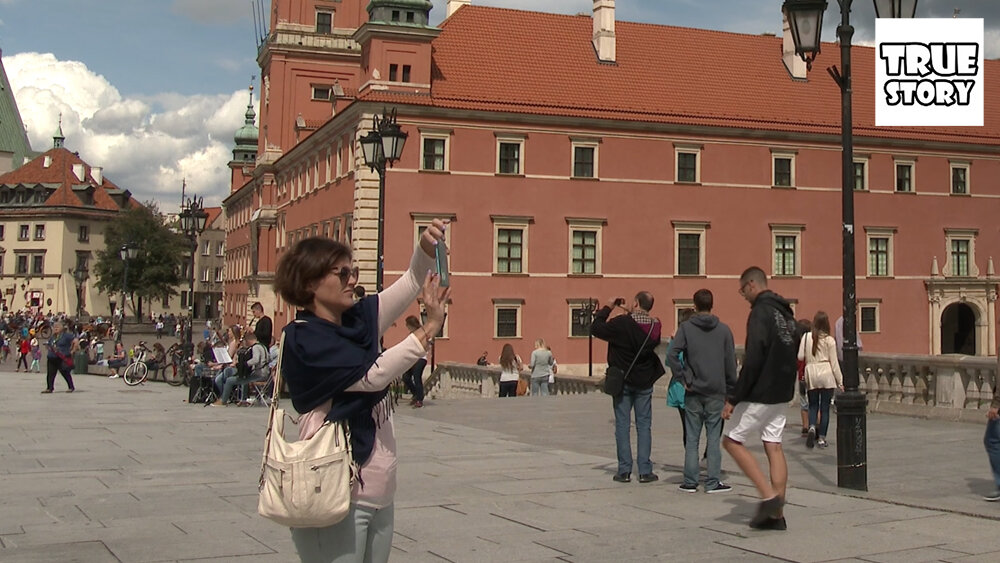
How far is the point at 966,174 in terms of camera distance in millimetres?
49875

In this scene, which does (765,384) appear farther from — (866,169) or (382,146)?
(866,169)

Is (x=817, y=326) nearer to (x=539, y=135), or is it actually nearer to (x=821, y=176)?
(x=539, y=135)

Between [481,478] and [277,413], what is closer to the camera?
[277,413]

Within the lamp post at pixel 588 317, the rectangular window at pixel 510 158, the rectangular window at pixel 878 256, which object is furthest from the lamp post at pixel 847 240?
the rectangular window at pixel 878 256

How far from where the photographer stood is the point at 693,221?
4491 cm

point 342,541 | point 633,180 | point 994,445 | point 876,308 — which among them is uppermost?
point 633,180

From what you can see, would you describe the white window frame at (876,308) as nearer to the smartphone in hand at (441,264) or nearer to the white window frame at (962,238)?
the white window frame at (962,238)

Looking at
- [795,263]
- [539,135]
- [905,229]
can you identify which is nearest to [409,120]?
[539,135]

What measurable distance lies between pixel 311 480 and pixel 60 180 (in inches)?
4247

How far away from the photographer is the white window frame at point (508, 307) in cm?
4134

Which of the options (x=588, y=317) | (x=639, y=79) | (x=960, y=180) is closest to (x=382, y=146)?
(x=588, y=317)

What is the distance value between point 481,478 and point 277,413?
6410 millimetres

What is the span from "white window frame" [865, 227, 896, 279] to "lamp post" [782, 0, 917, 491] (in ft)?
127

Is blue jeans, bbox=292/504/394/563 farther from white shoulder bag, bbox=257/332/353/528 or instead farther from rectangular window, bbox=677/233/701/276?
rectangular window, bbox=677/233/701/276
